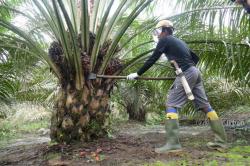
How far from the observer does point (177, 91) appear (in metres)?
4.38

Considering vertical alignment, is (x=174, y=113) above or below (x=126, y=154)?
above

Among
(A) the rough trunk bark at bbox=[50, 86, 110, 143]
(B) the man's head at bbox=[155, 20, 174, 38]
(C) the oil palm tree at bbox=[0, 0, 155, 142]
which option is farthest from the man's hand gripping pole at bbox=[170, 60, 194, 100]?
(A) the rough trunk bark at bbox=[50, 86, 110, 143]

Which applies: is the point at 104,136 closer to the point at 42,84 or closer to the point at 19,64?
the point at 19,64

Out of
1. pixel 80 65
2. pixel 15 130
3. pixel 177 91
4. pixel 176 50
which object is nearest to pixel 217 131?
pixel 177 91

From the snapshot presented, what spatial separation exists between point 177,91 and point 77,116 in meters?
1.43

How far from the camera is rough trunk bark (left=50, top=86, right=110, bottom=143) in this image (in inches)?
194

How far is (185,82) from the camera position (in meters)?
4.30

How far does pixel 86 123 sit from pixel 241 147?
203cm

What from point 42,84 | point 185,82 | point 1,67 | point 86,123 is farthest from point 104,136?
point 42,84

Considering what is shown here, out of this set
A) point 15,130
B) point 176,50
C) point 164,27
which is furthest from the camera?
point 15,130

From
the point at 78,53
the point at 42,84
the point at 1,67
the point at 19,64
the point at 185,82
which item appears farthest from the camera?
the point at 42,84

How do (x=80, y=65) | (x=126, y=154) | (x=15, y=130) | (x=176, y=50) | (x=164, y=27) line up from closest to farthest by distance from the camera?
(x=126, y=154) < (x=176, y=50) < (x=164, y=27) < (x=80, y=65) < (x=15, y=130)

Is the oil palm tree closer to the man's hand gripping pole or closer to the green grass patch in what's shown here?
the man's hand gripping pole

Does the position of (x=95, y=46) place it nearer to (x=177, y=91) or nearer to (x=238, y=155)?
(x=177, y=91)
